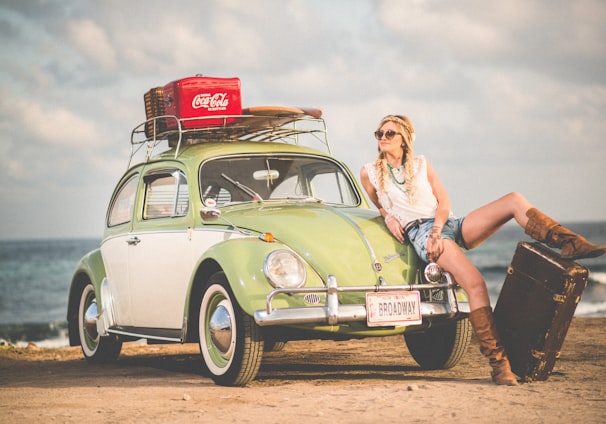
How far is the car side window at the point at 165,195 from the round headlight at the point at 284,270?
1582 millimetres

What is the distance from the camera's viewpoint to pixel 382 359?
8.27m

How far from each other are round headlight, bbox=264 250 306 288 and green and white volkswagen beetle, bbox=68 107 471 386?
10 millimetres

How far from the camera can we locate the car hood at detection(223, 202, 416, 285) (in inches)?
245

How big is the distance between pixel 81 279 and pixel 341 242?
4.08 meters

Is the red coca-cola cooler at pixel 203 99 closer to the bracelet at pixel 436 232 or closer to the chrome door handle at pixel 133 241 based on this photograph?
the chrome door handle at pixel 133 241

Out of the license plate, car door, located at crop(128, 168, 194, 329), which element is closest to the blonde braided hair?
the license plate

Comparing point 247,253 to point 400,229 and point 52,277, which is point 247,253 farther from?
point 52,277

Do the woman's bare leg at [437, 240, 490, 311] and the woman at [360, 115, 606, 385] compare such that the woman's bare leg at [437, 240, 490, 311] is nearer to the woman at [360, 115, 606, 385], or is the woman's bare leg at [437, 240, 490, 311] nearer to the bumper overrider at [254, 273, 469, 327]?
the woman at [360, 115, 606, 385]

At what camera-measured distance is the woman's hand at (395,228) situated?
6562mm

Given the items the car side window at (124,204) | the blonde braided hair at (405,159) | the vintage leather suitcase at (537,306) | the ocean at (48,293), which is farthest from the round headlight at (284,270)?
the ocean at (48,293)

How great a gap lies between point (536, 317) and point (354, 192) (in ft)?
8.61

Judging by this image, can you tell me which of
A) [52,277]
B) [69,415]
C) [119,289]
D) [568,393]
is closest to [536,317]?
[568,393]

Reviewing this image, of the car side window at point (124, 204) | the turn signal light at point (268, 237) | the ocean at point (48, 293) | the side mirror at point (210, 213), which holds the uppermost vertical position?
the car side window at point (124, 204)

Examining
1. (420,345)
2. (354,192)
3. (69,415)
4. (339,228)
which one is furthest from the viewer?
(354,192)
